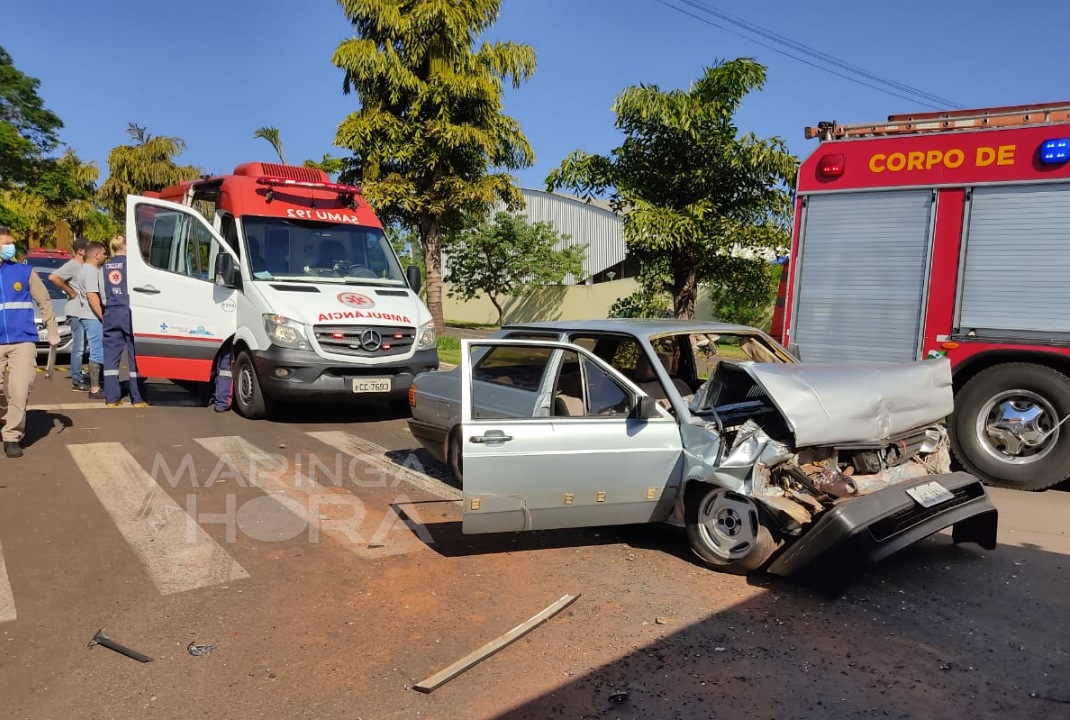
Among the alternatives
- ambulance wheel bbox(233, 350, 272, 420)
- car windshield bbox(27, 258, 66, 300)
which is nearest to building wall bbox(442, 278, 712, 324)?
car windshield bbox(27, 258, 66, 300)

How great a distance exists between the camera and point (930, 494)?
176 inches

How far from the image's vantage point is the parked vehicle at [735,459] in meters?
4.25

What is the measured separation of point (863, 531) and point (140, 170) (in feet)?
111

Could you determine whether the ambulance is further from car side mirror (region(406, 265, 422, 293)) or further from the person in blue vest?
the person in blue vest

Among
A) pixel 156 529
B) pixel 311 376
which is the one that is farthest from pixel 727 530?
pixel 311 376

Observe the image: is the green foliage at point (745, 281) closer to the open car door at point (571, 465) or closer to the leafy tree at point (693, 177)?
the leafy tree at point (693, 177)

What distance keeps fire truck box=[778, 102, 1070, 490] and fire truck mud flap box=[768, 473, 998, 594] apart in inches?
95.2

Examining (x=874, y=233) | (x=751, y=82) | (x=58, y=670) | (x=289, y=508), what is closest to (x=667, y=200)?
(x=751, y=82)

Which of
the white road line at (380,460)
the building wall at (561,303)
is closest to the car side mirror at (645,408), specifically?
the white road line at (380,460)

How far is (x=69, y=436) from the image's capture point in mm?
7863

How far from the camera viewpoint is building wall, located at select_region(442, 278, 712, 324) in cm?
3152

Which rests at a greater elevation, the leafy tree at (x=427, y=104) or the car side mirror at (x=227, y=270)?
the leafy tree at (x=427, y=104)

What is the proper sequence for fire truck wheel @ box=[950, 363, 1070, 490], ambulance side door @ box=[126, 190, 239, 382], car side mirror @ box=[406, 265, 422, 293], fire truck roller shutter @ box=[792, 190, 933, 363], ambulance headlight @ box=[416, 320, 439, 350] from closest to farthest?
fire truck wheel @ box=[950, 363, 1070, 490], fire truck roller shutter @ box=[792, 190, 933, 363], ambulance headlight @ box=[416, 320, 439, 350], ambulance side door @ box=[126, 190, 239, 382], car side mirror @ box=[406, 265, 422, 293]

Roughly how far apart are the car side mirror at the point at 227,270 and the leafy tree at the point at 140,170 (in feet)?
84.4
